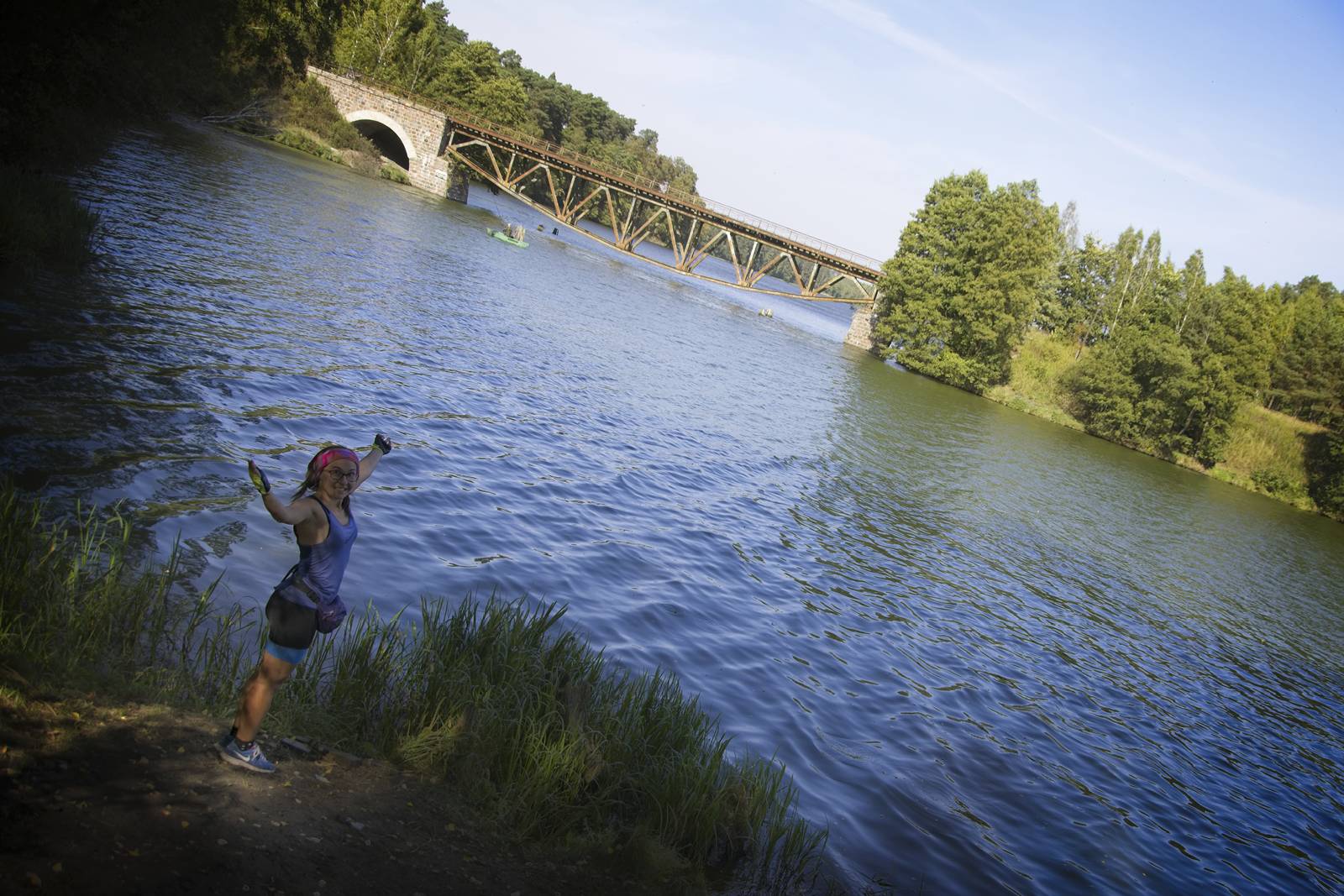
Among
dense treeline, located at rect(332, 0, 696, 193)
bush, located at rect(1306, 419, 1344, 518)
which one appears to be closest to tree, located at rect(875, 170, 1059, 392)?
bush, located at rect(1306, 419, 1344, 518)

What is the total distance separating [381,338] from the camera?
20.4m

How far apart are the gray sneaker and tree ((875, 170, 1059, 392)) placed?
56.5m

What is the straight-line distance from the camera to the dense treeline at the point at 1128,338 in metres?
52.1

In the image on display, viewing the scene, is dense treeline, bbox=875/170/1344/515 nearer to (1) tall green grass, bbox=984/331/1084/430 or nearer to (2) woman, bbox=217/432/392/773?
(1) tall green grass, bbox=984/331/1084/430

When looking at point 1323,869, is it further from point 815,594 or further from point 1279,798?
point 815,594

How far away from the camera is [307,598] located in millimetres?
5324

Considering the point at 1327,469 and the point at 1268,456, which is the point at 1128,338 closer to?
the point at 1268,456

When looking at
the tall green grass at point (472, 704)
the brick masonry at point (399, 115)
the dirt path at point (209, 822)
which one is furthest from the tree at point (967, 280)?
the dirt path at point (209, 822)

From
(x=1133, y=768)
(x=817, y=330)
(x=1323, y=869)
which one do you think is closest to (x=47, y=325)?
(x=1133, y=768)

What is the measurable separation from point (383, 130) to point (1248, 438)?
227 feet

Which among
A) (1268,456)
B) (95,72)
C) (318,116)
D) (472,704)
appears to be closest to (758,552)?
(472,704)

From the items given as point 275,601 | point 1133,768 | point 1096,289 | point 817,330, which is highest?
point 1096,289

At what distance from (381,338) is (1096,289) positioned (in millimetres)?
72514

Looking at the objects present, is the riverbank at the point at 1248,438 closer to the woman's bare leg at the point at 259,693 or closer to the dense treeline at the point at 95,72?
the dense treeline at the point at 95,72
